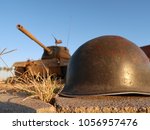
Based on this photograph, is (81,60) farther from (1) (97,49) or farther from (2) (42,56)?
(2) (42,56)

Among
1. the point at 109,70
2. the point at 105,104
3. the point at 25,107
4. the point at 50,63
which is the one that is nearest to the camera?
the point at 105,104

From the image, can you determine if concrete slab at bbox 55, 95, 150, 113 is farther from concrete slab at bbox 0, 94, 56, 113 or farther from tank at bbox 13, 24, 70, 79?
tank at bbox 13, 24, 70, 79

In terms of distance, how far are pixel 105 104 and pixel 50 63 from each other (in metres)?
9.00

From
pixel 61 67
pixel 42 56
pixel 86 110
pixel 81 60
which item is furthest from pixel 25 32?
pixel 86 110

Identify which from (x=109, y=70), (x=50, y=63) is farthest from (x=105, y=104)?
(x=50, y=63)

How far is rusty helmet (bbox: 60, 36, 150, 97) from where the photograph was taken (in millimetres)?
4453

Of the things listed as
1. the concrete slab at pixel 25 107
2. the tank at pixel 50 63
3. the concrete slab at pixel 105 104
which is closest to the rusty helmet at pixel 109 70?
the concrete slab at pixel 105 104

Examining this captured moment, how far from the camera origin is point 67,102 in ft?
13.9

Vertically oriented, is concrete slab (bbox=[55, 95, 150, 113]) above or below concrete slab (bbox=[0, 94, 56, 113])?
above

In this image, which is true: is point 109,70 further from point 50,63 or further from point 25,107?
point 50,63

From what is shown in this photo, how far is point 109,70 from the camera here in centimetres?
450

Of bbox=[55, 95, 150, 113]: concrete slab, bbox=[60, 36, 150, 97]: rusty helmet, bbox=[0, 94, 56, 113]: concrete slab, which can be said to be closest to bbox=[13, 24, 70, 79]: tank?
bbox=[60, 36, 150, 97]: rusty helmet

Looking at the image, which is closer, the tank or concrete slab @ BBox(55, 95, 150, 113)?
concrete slab @ BBox(55, 95, 150, 113)

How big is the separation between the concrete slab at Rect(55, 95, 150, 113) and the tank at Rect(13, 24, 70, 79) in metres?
7.53
